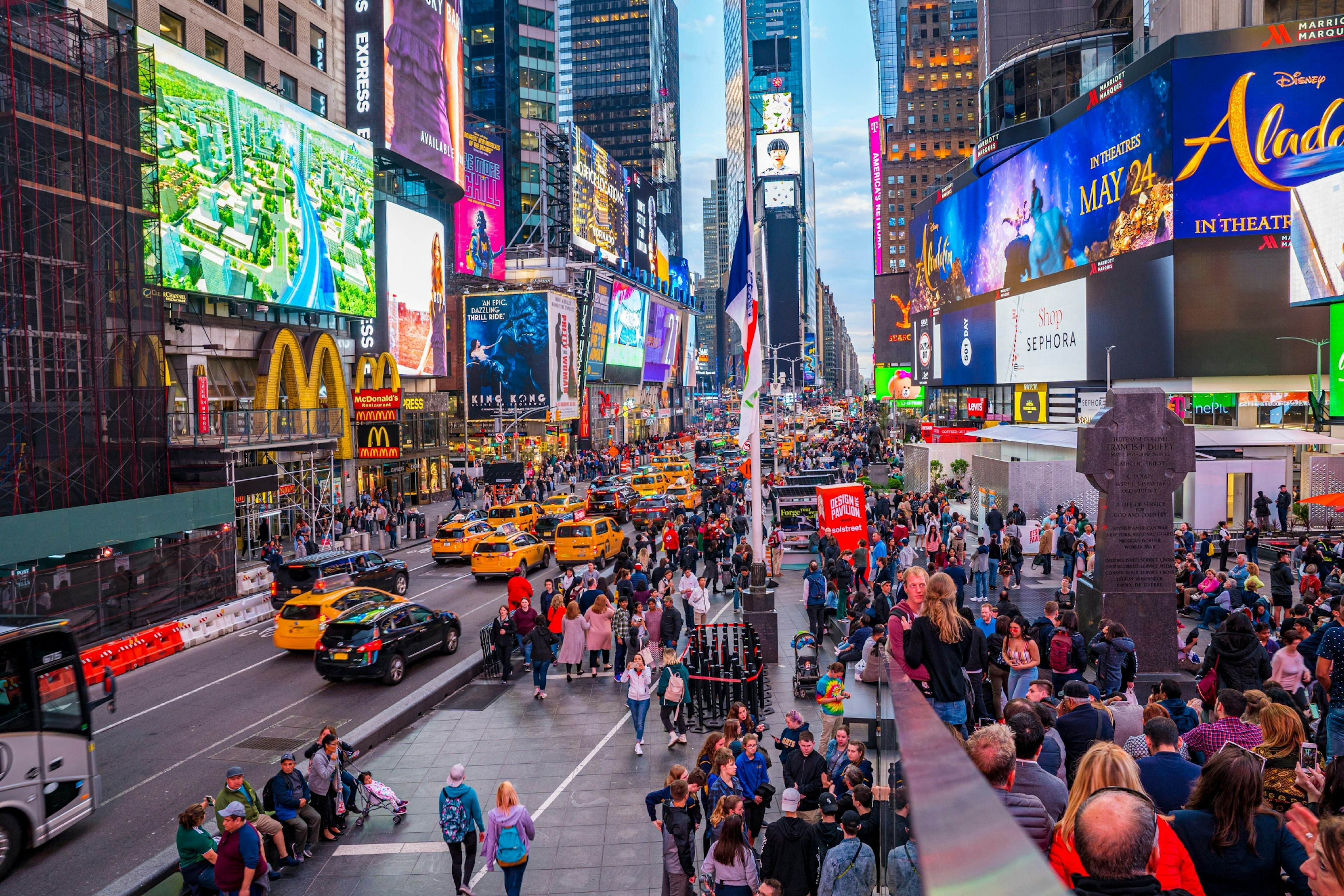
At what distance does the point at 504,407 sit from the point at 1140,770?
216 ft

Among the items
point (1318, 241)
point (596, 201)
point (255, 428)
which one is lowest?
point (255, 428)

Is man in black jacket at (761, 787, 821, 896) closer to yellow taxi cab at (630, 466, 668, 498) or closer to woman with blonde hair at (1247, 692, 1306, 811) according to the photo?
woman with blonde hair at (1247, 692, 1306, 811)

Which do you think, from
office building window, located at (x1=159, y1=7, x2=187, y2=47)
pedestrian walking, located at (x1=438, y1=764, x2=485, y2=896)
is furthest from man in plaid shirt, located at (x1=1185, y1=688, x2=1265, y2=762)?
office building window, located at (x1=159, y1=7, x2=187, y2=47)

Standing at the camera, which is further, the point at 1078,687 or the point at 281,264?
the point at 281,264

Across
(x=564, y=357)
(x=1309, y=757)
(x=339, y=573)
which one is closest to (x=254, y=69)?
(x=339, y=573)

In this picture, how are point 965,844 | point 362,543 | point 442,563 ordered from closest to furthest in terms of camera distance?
point 965,844
point 442,563
point 362,543

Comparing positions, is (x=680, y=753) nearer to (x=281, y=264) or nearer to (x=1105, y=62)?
(x=281, y=264)

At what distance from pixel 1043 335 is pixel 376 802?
53.7 meters

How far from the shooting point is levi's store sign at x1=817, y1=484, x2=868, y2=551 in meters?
25.7

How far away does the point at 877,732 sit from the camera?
24.7 ft

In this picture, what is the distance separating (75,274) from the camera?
25766 mm

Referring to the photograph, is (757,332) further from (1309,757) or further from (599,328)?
(599,328)

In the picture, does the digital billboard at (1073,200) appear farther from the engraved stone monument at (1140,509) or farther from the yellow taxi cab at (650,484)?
the engraved stone monument at (1140,509)

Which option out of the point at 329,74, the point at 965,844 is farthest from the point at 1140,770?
the point at 329,74
